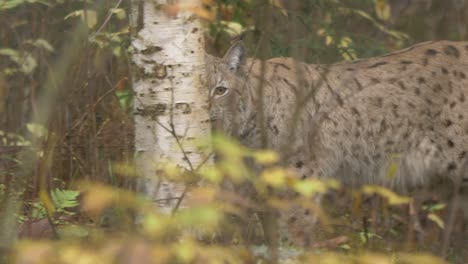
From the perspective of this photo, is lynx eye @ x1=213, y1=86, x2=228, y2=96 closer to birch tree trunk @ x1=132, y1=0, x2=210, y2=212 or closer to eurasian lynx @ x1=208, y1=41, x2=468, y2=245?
eurasian lynx @ x1=208, y1=41, x2=468, y2=245

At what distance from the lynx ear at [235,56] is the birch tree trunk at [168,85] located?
1346 mm

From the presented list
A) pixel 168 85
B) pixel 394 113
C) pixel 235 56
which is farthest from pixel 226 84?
pixel 168 85

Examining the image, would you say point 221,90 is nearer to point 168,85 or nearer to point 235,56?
point 235,56

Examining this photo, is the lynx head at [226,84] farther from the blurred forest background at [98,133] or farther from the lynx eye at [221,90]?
the blurred forest background at [98,133]

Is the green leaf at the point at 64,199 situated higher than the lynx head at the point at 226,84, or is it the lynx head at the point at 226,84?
the lynx head at the point at 226,84

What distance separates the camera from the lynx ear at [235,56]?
5.95 m

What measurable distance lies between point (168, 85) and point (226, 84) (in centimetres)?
155

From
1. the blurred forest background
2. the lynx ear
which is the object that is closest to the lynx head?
the lynx ear

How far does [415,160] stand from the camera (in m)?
6.54

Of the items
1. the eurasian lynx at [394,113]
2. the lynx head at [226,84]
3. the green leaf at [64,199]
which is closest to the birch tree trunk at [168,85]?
the green leaf at [64,199]

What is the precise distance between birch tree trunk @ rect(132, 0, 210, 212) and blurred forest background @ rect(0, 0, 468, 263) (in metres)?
0.17

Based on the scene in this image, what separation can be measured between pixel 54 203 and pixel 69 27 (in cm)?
329

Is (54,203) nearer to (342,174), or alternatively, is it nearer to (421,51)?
(342,174)

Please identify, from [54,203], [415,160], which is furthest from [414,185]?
[54,203]
